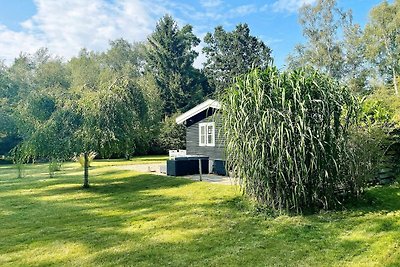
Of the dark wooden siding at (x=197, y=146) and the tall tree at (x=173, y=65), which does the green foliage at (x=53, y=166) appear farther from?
the tall tree at (x=173, y=65)

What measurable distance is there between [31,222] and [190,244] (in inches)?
158

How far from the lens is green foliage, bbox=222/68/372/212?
5.96 meters

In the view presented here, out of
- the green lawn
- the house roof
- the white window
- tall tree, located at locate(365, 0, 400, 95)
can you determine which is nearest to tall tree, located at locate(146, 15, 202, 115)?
tall tree, located at locate(365, 0, 400, 95)

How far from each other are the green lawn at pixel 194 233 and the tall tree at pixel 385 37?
20.9 meters

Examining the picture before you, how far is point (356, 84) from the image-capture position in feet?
87.8

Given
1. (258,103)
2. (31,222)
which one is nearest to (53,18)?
(31,222)

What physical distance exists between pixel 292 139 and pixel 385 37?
2329 cm

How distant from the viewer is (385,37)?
80.4 feet

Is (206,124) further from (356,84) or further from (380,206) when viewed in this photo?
(356,84)

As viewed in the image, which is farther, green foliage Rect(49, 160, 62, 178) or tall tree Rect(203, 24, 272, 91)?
tall tree Rect(203, 24, 272, 91)

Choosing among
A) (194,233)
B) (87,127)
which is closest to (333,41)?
(87,127)

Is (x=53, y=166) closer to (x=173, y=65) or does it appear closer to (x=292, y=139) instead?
(x=292, y=139)

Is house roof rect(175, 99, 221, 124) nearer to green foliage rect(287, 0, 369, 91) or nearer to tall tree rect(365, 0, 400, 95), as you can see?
green foliage rect(287, 0, 369, 91)

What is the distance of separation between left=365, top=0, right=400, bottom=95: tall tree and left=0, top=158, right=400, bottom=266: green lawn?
20.9 m
